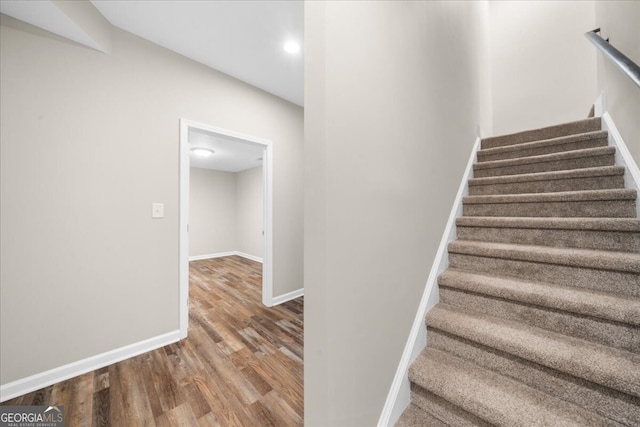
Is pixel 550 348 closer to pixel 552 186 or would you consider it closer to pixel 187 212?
pixel 552 186

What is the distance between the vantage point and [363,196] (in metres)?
0.98

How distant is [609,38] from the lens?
5.86 ft

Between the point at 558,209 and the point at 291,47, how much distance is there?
7.93 ft

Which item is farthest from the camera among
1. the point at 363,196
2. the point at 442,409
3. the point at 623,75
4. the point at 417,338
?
the point at 623,75

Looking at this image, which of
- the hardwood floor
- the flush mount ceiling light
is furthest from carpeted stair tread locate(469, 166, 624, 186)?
the flush mount ceiling light

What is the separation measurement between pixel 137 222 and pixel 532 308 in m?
2.71

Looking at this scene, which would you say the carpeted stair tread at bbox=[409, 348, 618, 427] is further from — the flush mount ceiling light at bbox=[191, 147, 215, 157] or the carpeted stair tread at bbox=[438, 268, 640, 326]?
the flush mount ceiling light at bbox=[191, 147, 215, 157]

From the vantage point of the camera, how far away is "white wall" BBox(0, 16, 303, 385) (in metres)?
1.49

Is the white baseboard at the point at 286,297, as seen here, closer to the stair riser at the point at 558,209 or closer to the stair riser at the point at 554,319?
the stair riser at the point at 554,319

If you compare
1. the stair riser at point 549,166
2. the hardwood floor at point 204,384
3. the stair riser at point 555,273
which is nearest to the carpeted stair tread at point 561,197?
the stair riser at point 549,166

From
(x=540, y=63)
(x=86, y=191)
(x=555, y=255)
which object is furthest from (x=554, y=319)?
(x=540, y=63)

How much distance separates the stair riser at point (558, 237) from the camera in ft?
4.12

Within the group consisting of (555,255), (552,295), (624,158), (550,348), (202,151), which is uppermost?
(202,151)

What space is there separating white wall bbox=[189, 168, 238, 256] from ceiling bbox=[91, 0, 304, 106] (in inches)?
172
